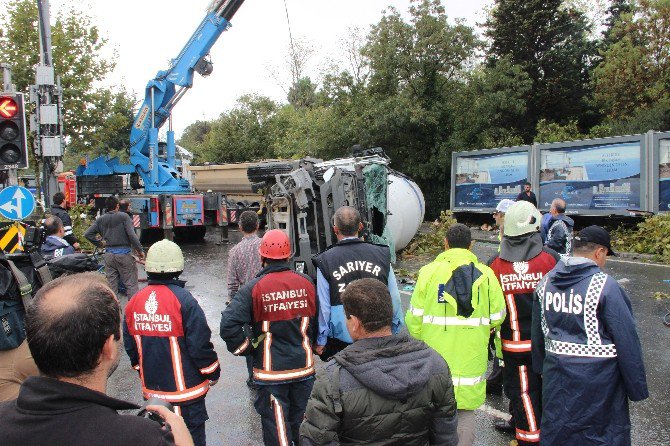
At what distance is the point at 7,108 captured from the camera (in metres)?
6.92

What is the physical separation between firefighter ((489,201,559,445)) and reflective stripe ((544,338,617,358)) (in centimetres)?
85

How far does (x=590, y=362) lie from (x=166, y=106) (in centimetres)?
1563

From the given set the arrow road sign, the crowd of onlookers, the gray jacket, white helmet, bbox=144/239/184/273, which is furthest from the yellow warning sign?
white helmet, bbox=144/239/184/273

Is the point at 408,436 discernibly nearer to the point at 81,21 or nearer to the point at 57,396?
the point at 57,396

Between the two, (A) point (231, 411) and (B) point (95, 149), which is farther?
(B) point (95, 149)

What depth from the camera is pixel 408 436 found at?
2330mm

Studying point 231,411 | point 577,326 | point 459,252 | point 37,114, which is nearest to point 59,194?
point 37,114

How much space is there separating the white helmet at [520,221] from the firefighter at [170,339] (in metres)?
2.39

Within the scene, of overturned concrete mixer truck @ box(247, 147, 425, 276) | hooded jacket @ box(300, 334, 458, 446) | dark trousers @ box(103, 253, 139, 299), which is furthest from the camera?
dark trousers @ box(103, 253, 139, 299)

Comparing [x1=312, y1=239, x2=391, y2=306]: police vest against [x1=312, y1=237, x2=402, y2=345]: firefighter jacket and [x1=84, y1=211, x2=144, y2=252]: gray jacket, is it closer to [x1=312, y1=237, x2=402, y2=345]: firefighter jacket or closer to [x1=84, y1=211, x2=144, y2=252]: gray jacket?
[x1=312, y1=237, x2=402, y2=345]: firefighter jacket

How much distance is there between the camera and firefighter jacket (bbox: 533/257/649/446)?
314 centimetres

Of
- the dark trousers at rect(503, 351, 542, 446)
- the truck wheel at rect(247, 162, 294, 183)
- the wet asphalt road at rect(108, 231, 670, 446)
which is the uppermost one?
the truck wheel at rect(247, 162, 294, 183)

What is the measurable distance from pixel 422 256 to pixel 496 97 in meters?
9.58

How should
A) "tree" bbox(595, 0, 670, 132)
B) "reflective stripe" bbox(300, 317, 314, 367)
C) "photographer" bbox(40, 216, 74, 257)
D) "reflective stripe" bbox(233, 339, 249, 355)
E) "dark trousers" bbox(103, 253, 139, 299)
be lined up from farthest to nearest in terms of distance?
1. "tree" bbox(595, 0, 670, 132)
2. "dark trousers" bbox(103, 253, 139, 299)
3. "photographer" bbox(40, 216, 74, 257)
4. "reflective stripe" bbox(300, 317, 314, 367)
5. "reflective stripe" bbox(233, 339, 249, 355)
